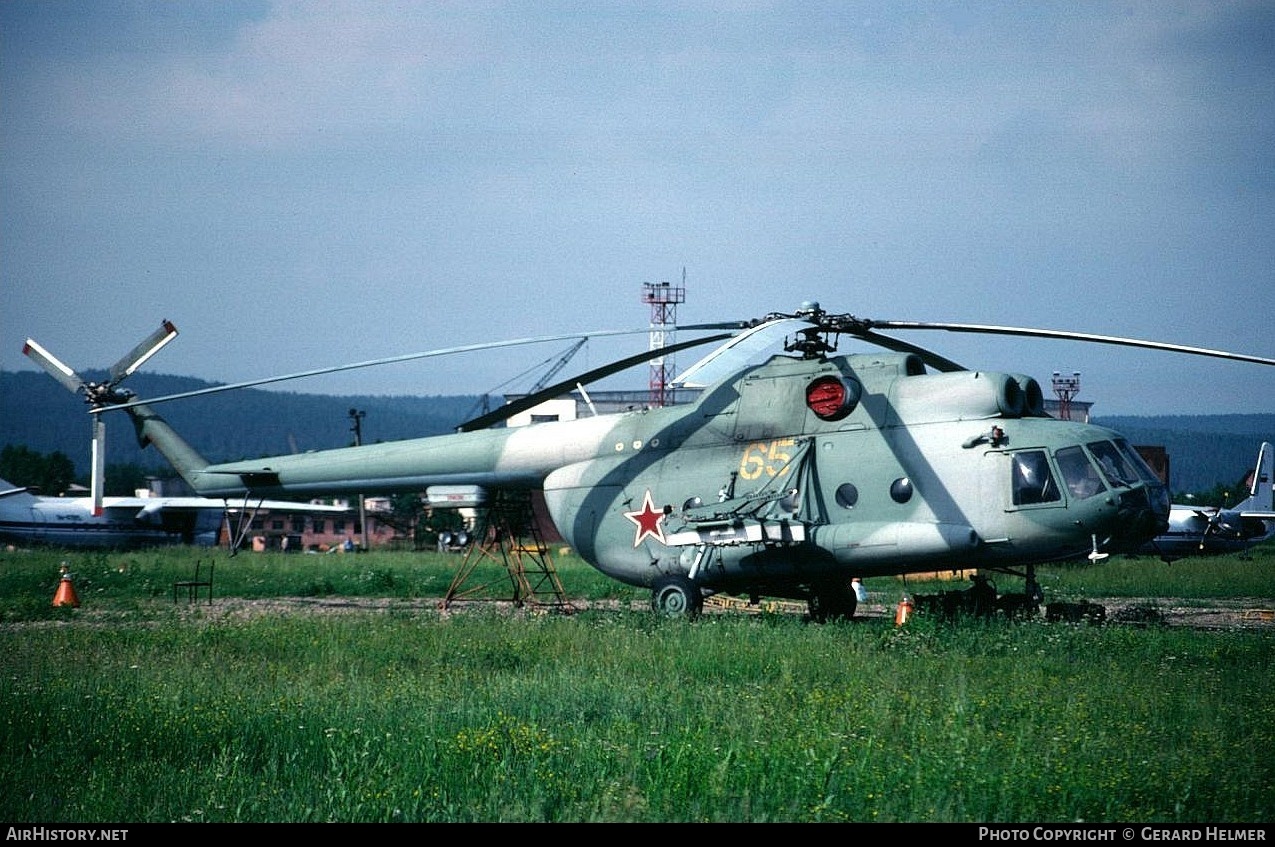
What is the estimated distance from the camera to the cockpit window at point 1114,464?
15078mm

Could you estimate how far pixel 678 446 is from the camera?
18.2 meters

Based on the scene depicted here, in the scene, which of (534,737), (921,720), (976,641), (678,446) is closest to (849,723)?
(921,720)

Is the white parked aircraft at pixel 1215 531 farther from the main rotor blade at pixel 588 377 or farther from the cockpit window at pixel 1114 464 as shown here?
the main rotor blade at pixel 588 377

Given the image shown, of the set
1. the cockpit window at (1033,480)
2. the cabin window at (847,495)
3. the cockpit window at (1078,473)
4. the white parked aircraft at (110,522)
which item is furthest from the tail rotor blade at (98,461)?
the white parked aircraft at (110,522)

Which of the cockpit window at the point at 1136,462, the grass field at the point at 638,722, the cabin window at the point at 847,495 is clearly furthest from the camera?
the cabin window at the point at 847,495

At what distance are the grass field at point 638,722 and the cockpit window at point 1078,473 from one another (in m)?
1.77

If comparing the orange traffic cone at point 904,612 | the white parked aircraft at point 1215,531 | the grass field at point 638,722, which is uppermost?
the white parked aircraft at point 1215,531

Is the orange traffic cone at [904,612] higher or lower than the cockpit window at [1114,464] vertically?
lower

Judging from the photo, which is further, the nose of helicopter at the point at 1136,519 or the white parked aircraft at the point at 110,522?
the white parked aircraft at the point at 110,522

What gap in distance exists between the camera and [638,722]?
9492 millimetres

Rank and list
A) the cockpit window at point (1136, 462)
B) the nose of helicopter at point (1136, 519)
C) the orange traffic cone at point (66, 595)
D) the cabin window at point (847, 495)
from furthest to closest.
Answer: the orange traffic cone at point (66, 595) < the cabin window at point (847, 495) < the cockpit window at point (1136, 462) < the nose of helicopter at point (1136, 519)

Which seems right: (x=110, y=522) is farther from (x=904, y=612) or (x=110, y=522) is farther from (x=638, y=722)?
(x=638, y=722)

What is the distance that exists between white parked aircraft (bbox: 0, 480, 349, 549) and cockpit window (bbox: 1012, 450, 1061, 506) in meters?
37.9
